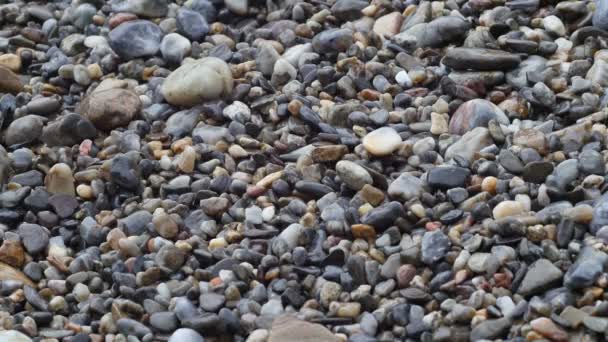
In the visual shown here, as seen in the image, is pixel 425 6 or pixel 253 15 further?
pixel 253 15

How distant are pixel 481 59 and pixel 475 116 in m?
0.27

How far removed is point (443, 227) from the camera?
9.04 ft

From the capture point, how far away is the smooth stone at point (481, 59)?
3.27 meters

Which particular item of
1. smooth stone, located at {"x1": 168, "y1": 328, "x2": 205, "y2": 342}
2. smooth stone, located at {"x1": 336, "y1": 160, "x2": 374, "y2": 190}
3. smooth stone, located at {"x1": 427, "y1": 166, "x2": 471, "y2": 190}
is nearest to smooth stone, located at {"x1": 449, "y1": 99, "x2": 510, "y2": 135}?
smooth stone, located at {"x1": 427, "y1": 166, "x2": 471, "y2": 190}

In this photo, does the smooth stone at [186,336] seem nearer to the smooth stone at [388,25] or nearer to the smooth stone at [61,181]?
the smooth stone at [61,181]

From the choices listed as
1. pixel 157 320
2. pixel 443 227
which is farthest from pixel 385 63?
pixel 157 320

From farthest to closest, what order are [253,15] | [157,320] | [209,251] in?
[253,15], [209,251], [157,320]

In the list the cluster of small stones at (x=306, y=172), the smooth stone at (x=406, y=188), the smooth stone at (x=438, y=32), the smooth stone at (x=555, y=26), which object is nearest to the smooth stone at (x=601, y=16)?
the cluster of small stones at (x=306, y=172)

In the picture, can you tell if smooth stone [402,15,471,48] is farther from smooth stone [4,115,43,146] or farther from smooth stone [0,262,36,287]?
smooth stone [0,262,36,287]

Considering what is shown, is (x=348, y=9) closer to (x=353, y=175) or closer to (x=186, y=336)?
(x=353, y=175)

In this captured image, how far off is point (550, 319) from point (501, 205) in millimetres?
426

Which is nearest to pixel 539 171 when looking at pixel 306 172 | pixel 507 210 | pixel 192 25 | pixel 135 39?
pixel 507 210

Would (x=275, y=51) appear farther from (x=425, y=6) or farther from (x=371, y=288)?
(x=371, y=288)

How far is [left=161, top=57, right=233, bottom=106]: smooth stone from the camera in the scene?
11.2 feet
